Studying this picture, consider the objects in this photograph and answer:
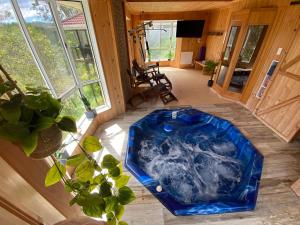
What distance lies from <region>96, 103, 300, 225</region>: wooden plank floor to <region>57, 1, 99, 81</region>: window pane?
1.16 m

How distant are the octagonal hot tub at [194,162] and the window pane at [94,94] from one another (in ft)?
2.98

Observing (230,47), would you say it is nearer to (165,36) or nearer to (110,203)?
(165,36)

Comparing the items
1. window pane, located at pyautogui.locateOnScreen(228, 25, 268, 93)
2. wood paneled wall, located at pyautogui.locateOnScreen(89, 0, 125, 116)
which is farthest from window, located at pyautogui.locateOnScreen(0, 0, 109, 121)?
window pane, located at pyautogui.locateOnScreen(228, 25, 268, 93)

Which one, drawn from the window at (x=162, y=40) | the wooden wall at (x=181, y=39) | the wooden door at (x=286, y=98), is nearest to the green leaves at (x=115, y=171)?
the wooden door at (x=286, y=98)

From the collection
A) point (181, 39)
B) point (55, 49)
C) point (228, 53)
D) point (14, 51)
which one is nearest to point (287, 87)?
point (228, 53)

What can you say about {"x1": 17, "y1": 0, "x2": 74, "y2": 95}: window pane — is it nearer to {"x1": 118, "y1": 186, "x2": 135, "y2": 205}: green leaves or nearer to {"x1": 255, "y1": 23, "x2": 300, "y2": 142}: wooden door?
{"x1": 118, "y1": 186, "x2": 135, "y2": 205}: green leaves

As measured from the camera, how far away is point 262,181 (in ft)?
6.55

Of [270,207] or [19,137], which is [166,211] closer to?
[270,207]

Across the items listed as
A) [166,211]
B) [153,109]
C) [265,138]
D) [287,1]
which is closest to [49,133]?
[166,211]

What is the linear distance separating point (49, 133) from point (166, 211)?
1657 mm

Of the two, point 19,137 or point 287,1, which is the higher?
point 287,1

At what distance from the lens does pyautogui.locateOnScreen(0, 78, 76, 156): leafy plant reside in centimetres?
48

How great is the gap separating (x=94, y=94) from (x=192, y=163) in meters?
2.32

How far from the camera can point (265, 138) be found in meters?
2.71
